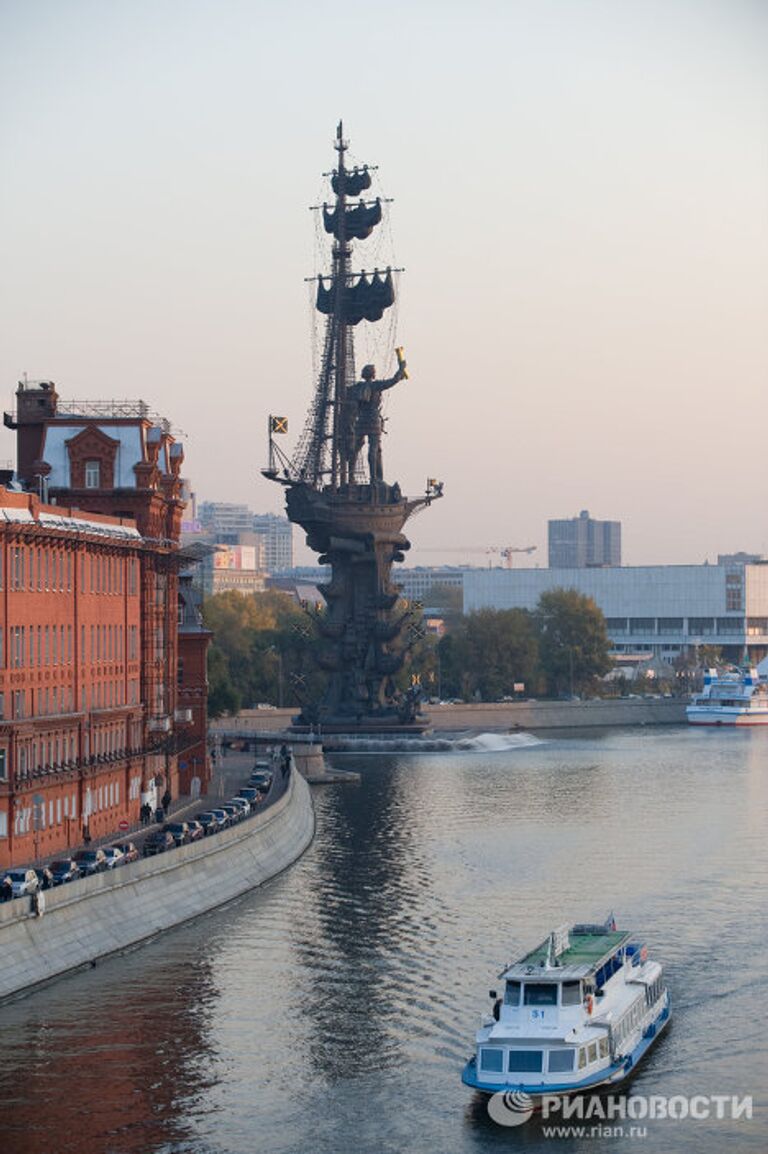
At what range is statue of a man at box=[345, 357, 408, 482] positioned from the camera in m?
177

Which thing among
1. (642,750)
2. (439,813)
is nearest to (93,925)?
(439,813)

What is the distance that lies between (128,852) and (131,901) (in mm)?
7281

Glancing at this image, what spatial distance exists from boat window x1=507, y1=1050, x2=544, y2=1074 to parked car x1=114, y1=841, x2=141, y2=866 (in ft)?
82.0

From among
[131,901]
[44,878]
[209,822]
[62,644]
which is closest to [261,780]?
[209,822]

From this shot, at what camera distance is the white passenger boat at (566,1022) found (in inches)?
1984

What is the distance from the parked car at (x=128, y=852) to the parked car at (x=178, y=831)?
2016 mm

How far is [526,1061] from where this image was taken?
50.6 metres

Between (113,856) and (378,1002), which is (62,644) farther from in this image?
(378,1002)

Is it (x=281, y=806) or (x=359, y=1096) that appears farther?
(x=281, y=806)

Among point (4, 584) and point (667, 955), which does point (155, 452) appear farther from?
point (667, 955)

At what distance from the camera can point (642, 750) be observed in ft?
559

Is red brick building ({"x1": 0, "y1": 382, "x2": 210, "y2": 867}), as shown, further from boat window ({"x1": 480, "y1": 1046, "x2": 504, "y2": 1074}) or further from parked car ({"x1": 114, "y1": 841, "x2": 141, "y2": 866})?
boat window ({"x1": 480, "y1": 1046, "x2": 504, "y2": 1074})

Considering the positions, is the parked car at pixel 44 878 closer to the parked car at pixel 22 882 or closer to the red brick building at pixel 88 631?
the parked car at pixel 22 882

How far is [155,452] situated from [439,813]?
3041 cm
